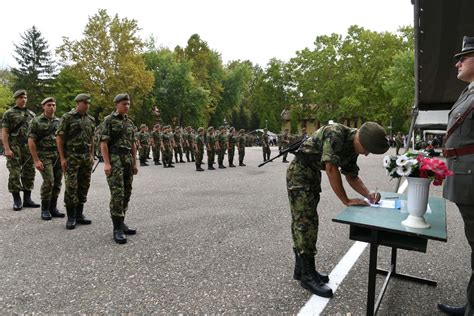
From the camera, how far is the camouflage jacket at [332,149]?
2.70m

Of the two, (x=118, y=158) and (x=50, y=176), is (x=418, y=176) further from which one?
(x=50, y=176)

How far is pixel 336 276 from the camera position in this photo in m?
→ 3.32

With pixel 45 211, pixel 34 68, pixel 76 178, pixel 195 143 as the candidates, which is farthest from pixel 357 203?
pixel 34 68

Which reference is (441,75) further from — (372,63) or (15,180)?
(372,63)

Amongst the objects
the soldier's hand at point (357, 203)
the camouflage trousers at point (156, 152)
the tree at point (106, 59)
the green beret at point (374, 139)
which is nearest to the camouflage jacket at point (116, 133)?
the soldier's hand at point (357, 203)

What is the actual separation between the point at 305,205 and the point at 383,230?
86 cm

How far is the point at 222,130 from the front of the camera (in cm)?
1574

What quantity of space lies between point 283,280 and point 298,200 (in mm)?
863

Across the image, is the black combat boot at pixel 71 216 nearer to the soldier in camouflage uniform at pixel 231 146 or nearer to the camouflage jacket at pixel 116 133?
the camouflage jacket at pixel 116 133

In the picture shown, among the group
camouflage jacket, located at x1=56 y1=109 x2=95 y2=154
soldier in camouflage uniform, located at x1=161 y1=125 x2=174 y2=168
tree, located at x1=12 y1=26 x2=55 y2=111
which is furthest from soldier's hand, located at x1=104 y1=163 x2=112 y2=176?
tree, located at x1=12 y1=26 x2=55 y2=111

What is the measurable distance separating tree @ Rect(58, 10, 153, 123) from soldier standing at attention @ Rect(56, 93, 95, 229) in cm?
2737

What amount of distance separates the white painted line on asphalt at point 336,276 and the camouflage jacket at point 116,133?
302 cm

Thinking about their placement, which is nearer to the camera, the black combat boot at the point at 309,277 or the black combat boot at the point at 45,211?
the black combat boot at the point at 309,277

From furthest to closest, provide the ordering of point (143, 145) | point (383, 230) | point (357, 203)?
point (143, 145), point (357, 203), point (383, 230)
